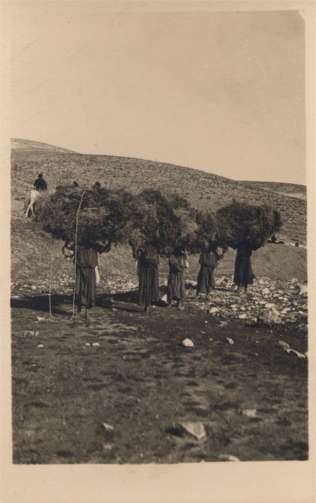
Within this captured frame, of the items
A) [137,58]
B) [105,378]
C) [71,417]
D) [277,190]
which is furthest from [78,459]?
[137,58]

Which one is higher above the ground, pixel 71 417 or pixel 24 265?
pixel 24 265

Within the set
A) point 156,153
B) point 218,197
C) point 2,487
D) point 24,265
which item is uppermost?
point 156,153

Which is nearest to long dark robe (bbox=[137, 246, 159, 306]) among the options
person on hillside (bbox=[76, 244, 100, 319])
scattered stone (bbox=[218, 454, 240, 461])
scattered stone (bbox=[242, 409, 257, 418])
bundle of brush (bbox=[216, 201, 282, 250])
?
person on hillside (bbox=[76, 244, 100, 319])

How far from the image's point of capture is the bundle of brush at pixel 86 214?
4.73 metres

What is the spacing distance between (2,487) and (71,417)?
30.7 inches

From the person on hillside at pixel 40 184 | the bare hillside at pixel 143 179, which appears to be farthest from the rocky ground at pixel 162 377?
the person on hillside at pixel 40 184

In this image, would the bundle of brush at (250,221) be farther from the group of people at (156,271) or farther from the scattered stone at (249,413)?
the scattered stone at (249,413)

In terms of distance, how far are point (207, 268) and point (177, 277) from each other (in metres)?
0.29

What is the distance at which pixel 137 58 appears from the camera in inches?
185

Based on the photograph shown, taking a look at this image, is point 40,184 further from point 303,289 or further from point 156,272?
point 303,289

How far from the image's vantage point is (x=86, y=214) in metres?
4.75

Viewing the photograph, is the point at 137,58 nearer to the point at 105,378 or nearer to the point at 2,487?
the point at 105,378

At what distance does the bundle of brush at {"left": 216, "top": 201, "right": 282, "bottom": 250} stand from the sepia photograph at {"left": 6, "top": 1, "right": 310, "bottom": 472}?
0.06 ft

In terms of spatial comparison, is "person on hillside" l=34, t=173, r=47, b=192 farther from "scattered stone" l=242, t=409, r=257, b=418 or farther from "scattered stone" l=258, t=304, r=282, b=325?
"scattered stone" l=242, t=409, r=257, b=418
